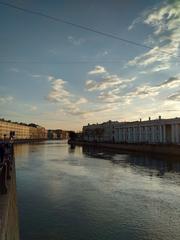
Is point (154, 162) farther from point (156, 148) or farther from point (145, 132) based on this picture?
point (145, 132)

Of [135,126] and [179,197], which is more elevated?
[135,126]

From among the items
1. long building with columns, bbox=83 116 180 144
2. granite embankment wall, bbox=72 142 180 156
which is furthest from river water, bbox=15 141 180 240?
long building with columns, bbox=83 116 180 144

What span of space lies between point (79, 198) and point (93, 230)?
6398 millimetres

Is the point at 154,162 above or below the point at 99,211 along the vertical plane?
above

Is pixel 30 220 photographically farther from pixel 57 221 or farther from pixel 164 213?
pixel 164 213

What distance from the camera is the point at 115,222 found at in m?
15.1

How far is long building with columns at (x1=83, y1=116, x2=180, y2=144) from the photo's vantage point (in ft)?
298

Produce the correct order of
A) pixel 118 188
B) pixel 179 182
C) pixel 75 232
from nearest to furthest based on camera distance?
1. pixel 75 232
2. pixel 118 188
3. pixel 179 182

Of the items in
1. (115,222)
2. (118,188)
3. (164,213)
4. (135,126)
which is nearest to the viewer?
(115,222)

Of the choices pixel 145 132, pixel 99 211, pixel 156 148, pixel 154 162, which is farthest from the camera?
pixel 145 132

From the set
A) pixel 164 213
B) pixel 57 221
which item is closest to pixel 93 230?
pixel 57 221

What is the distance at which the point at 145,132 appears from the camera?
109 meters

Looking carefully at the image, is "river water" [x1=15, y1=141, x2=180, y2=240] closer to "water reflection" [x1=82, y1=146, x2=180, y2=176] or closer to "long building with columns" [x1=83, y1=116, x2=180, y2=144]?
"water reflection" [x1=82, y1=146, x2=180, y2=176]

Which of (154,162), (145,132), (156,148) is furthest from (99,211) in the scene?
(145,132)
